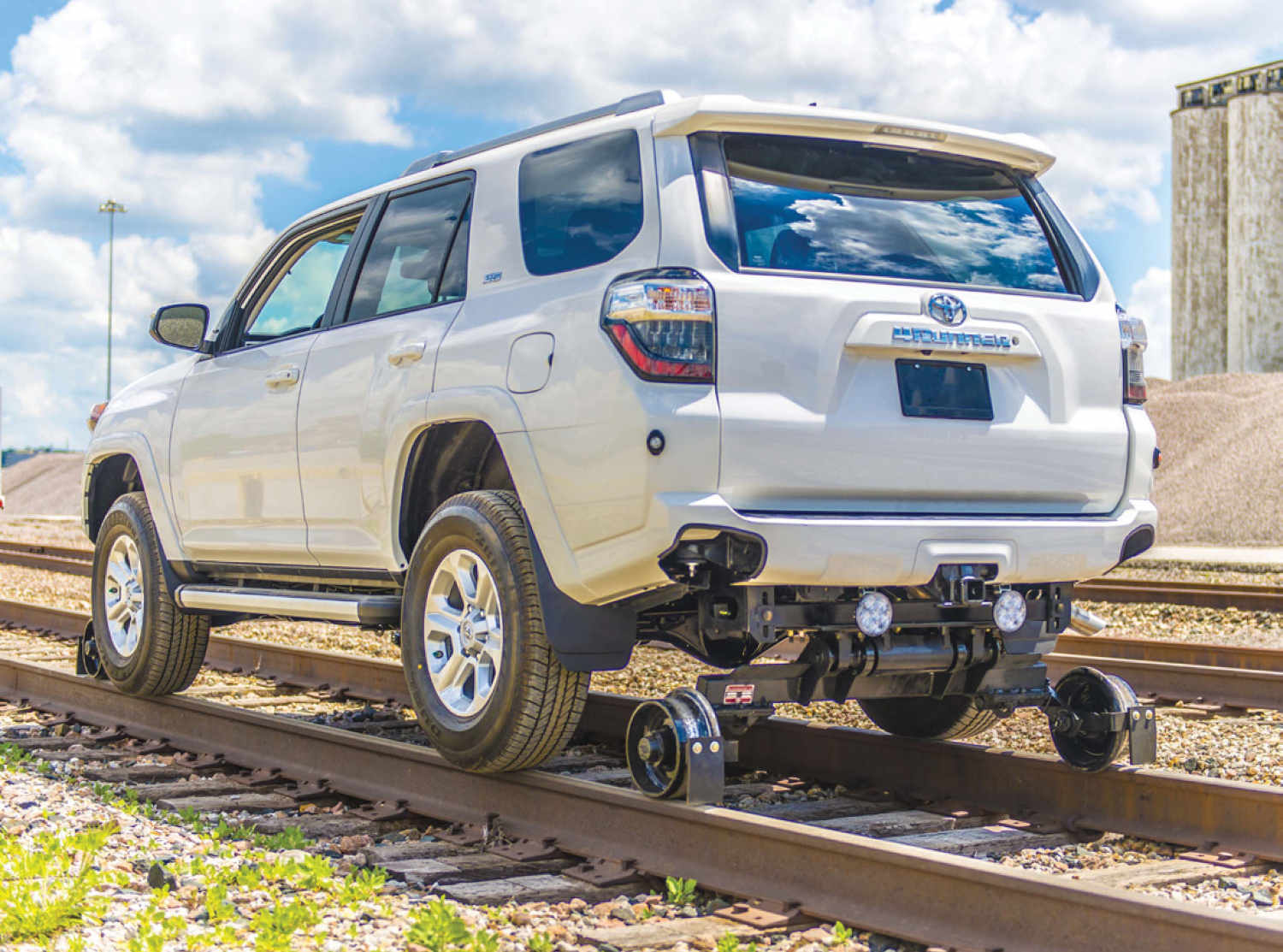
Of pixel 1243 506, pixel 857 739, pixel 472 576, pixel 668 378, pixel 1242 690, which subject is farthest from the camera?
pixel 1243 506

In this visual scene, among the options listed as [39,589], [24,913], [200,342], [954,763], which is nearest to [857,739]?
[954,763]

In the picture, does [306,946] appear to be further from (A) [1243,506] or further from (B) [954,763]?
(A) [1243,506]

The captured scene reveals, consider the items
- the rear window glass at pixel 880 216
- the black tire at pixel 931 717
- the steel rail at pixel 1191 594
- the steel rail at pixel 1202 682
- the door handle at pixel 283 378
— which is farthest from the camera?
the steel rail at pixel 1191 594

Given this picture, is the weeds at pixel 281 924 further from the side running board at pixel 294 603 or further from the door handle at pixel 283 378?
the door handle at pixel 283 378

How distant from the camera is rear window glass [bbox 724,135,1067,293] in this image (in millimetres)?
4871

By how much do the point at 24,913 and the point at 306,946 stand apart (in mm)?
726

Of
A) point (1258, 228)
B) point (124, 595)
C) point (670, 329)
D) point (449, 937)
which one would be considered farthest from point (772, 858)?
point (1258, 228)

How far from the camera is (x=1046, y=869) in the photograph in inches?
183

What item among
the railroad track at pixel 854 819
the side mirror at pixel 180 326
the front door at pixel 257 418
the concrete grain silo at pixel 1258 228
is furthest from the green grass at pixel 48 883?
the concrete grain silo at pixel 1258 228

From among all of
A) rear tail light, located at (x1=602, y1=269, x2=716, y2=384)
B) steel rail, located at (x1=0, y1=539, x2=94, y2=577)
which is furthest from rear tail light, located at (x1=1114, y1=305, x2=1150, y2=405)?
steel rail, located at (x1=0, y1=539, x2=94, y2=577)

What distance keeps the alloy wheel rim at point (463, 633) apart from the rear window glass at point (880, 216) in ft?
4.85

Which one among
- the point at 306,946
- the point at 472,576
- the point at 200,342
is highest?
the point at 200,342

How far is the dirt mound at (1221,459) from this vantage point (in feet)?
84.8

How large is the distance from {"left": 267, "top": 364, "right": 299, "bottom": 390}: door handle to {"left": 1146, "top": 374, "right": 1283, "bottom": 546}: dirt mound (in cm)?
2149
